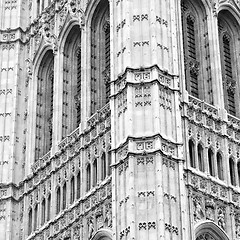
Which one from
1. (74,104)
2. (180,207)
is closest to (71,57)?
(74,104)

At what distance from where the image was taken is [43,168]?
51.4 metres

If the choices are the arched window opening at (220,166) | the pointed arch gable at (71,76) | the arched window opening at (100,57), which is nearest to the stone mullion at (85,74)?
the arched window opening at (100,57)

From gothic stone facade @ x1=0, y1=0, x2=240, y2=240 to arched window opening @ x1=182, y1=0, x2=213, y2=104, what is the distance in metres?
0.06

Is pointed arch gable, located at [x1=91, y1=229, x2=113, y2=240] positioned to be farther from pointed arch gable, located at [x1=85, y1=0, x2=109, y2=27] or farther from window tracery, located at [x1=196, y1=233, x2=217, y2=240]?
pointed arch gable, located at [x1=85, y1=0, x2=109, y2=27]

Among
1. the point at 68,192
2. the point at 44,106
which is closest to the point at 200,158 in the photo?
the point at 68,192

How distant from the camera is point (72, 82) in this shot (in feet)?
175

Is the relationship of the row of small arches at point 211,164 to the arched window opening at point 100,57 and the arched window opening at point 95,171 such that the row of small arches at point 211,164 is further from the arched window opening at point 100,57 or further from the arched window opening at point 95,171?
the arched window opening at point 100,57

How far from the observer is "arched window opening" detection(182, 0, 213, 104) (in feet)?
162

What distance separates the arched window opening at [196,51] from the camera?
49.4 m

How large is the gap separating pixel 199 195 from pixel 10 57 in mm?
17194

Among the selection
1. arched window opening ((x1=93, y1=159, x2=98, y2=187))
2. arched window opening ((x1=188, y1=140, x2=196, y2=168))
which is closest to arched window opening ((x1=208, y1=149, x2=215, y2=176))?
arched window opening ((x1=188, y1=140, x2=196, y2=168))

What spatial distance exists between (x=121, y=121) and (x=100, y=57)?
7.80m

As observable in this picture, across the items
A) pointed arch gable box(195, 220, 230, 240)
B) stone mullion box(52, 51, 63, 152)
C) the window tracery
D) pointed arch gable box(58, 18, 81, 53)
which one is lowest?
the window tracery

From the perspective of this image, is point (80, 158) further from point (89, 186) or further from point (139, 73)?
point (139, 73)
